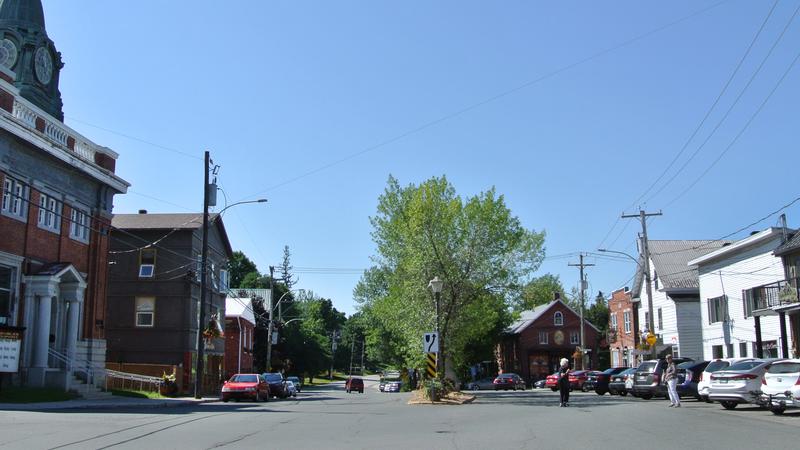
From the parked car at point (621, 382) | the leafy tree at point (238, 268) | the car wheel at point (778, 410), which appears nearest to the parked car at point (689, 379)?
the parked car at point (621, 382)

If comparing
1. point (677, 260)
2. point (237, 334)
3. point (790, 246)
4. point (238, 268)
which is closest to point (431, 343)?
point (790, 246)

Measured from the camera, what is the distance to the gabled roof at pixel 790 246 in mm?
34000

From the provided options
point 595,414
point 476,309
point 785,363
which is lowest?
point 595,414

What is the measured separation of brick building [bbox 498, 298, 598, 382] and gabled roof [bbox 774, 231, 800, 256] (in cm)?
4278

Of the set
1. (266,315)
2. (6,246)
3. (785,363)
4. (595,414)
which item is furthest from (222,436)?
(266,315)

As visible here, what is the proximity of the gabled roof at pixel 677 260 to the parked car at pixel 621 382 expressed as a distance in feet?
55.0

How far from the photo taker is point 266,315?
79.5 metres

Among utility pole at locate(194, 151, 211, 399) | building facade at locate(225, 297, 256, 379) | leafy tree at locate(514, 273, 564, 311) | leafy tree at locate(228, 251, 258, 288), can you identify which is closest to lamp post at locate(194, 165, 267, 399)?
utility pole at locate(194, 151, 211, 399)

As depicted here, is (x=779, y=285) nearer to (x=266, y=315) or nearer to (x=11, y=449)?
(x=11, y=449)

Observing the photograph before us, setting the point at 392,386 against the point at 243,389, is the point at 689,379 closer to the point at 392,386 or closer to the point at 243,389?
the point at 243,389

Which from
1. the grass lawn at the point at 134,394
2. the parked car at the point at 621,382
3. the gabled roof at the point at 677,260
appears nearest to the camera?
the grass lawn at the point at 134,394

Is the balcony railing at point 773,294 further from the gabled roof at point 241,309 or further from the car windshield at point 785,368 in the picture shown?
the gabled roof at point 241,309

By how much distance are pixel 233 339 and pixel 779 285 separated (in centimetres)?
4254

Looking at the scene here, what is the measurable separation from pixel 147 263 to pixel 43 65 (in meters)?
14.5
